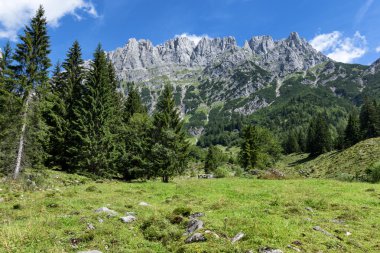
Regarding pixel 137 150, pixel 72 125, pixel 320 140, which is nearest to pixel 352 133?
pixel 320 140

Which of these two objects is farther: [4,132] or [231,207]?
[4,132]

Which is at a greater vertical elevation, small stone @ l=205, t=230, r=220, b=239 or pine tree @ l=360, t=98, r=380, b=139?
pine tree @ l=360, t=98, r=380, b=139

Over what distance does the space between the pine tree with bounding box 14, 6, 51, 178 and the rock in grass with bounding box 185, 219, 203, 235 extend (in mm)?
25026

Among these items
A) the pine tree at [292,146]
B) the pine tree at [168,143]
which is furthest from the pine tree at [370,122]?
the pine tree at [168,143]

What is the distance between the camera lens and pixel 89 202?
1881cm

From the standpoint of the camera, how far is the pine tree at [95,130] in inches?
1560

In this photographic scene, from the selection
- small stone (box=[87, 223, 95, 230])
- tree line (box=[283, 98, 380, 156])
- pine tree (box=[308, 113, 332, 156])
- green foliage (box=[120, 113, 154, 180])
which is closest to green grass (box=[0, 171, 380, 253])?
small stone (box=[87, 223, 95, 230])

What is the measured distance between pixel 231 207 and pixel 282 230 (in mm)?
6232

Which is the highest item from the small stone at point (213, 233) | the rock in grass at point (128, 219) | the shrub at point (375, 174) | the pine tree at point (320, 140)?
the pine tree at point (320, 140)

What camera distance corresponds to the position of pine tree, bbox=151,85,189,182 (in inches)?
1460

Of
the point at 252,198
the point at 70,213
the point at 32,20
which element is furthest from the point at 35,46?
the point at 252,198

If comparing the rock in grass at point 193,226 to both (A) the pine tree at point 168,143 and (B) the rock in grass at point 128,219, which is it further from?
(A) the pine tree at point 168,143

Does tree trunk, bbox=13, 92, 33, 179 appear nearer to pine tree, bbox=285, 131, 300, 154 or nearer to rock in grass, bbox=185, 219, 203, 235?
rock in grass, bbox=185, 219, 203, 235

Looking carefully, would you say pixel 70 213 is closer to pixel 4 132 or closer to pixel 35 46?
pixel 4 132
